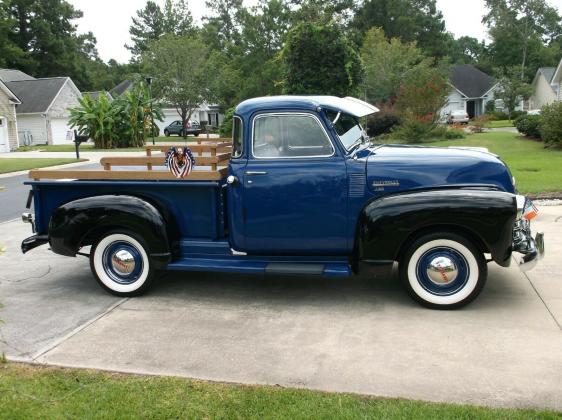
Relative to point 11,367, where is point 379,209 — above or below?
above

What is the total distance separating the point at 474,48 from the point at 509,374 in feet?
307

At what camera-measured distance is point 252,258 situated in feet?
17.4

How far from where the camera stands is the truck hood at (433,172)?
16.0ft

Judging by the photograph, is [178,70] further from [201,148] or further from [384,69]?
[201,148]

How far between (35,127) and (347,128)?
1622 inches

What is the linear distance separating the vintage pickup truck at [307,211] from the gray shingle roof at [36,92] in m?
38.8

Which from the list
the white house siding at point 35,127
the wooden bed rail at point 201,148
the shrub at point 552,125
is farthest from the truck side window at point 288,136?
the white house siding at point 35,127

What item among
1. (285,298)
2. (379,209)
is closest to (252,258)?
(285,298)

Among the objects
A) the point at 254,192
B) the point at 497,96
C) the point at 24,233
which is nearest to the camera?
the point at 254,192

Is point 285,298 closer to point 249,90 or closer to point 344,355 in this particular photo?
point 344,355

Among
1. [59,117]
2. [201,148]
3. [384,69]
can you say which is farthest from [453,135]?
[59,117]

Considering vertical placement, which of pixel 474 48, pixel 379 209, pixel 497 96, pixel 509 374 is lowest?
pixel 509 374

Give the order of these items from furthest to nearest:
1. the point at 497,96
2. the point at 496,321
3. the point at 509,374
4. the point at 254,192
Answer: the point at 497,96
the point at 254,192
the point at 496,321
the point at 509,374

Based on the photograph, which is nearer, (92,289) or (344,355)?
(344,355)
